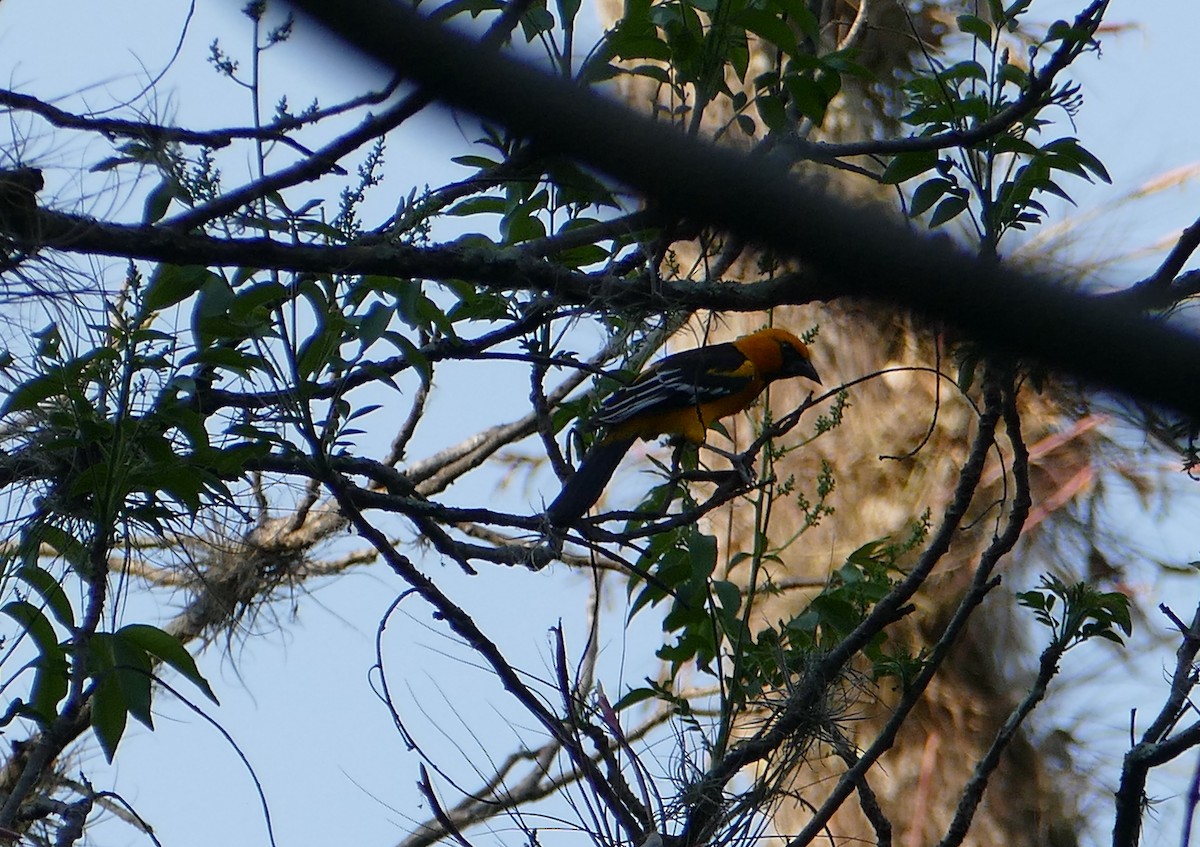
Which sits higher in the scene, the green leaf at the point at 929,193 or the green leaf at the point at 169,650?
the green leaf at the point at 929,193

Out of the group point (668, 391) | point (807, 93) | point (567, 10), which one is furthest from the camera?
point (668, 391)

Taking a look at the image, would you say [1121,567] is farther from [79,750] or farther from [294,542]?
[79,750]

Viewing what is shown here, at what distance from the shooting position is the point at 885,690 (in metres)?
5.38

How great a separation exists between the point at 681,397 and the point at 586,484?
80 centimetres

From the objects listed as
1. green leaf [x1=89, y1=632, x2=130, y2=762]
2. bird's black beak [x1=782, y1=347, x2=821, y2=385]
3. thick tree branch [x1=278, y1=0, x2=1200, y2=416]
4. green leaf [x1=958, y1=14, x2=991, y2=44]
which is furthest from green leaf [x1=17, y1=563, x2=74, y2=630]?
bird's black beak [x1=782, y1=347, x2=821, y2=385]

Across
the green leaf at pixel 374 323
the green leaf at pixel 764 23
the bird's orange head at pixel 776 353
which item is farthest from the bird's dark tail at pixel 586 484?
the green leaf at pixel 764 23

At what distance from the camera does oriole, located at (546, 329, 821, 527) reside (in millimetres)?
3814

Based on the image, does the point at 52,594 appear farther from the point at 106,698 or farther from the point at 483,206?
the point at 483,206

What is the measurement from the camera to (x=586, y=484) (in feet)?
12.4

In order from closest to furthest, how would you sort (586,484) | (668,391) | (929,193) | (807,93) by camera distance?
(929,193) → (807,93) → (586,484) → (668,391)

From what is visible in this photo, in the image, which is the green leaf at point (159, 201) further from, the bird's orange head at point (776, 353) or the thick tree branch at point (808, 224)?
the bird's orange head at point (776, 353)

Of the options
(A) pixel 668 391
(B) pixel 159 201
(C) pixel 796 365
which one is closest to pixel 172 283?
Result: (B) pixel 159 201

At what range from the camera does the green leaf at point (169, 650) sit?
2.53m

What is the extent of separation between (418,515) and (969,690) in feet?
9.27
